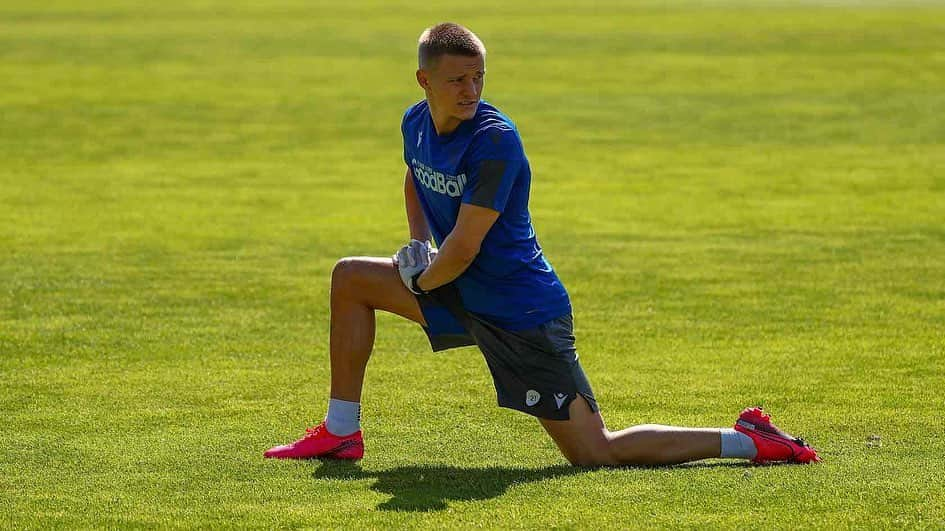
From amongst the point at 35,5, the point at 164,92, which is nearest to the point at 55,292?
the point at 164,92

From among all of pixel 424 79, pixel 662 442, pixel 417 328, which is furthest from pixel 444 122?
pixel 417 328

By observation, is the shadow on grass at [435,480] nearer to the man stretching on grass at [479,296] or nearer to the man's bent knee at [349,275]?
the man stretching on grass at [479,296]

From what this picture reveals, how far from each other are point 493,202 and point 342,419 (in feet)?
4.07

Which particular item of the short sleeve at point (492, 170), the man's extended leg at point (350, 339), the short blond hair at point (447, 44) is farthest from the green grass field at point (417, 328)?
the short blond hair at point (447, 44)

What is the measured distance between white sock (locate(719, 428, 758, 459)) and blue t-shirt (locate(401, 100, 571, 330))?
91cm

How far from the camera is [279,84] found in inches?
1104

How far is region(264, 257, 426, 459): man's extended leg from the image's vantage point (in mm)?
6672

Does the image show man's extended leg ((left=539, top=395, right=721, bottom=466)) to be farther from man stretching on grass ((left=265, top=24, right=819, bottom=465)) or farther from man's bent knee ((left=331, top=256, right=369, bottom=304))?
man's bent knee ((left=331, top=256, right=369, bottom=304))

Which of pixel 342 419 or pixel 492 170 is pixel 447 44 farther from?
pixel 342 419

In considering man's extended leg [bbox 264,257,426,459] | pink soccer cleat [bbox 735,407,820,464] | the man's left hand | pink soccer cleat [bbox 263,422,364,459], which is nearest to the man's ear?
the man's left hand

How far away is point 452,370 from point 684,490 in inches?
119

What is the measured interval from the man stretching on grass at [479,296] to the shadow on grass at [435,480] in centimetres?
18

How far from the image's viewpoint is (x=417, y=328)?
10219mm

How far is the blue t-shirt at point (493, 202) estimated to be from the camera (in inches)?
245
